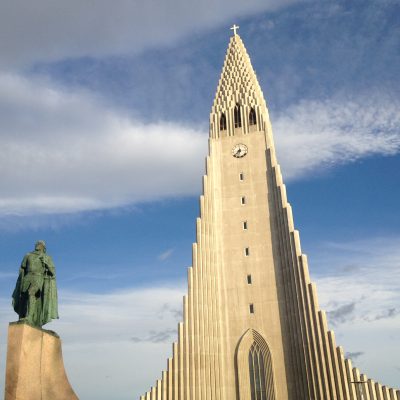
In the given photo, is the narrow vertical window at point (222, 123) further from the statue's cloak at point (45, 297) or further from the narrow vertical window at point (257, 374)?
the statue's cloak at point (45, 297)

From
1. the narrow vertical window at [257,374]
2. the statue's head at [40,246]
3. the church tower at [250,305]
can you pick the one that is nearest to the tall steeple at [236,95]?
the church tower at [250,305]

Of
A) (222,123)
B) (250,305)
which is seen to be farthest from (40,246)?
(222,123)

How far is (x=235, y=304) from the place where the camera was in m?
37.7

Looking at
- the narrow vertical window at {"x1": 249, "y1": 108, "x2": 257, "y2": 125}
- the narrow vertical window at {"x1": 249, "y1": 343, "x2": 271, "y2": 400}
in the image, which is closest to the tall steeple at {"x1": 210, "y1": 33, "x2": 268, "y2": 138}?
the narrow vertical window at {"x1": 249, "y1": 108, "x2": 257, "y2": 125}

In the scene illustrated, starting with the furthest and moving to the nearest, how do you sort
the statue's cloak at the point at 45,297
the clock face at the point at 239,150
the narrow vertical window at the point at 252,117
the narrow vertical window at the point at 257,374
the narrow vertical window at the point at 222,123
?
1. the narrow vertical window at the point at 222,123
2. the narrow vertical window at the point at 252,117
3. the clock face at the point at 239,150
4. the narrow vertical window at the point at 257,374
5. the statue's cloak at the point at 45,297

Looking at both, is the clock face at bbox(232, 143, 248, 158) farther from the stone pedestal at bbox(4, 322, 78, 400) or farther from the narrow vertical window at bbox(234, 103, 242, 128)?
the stone pedestal at bbox(4, 322, 78, 400)

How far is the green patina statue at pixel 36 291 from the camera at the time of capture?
1501 cm

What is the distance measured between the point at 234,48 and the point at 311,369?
125 ft

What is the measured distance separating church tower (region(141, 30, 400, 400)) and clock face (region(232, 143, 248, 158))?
0.12m

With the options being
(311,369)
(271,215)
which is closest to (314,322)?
(311,369)

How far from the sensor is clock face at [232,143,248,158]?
145ft

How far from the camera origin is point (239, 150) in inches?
1751

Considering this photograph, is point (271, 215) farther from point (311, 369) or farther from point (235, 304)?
point (311, 369)

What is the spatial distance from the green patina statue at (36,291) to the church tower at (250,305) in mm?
21797
